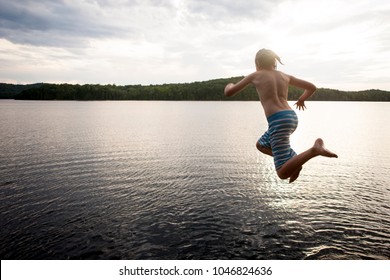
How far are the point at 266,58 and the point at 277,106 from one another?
1.00m

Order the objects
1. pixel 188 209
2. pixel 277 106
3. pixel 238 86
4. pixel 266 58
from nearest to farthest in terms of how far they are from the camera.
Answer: pixel 238 86, pixel 266 58, pixel 277 106, pixel 188 209

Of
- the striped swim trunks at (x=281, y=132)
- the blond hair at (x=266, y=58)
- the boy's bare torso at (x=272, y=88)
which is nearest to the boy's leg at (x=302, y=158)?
the striped swim trunks at (x=281, y=132)

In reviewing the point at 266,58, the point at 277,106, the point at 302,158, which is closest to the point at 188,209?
the point at 302,158

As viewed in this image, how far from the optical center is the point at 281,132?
6305 mm

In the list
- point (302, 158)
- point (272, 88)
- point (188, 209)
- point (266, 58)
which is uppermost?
point (266, 58)

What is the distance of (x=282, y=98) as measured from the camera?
623cm

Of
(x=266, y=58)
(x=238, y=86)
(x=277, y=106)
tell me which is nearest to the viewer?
(x=238, y=86)

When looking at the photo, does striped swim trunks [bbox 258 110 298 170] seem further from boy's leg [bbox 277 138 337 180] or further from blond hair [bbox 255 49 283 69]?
blond hair [bbox 255 49 283 69]

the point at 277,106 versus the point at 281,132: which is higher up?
the point at 277,106

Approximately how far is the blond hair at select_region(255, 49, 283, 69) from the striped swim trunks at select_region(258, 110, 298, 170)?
992mm

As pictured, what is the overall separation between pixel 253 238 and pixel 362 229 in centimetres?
368

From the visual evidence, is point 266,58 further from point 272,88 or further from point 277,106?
point 277,106

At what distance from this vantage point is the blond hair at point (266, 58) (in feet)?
20.0

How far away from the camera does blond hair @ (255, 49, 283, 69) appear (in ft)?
20.0
